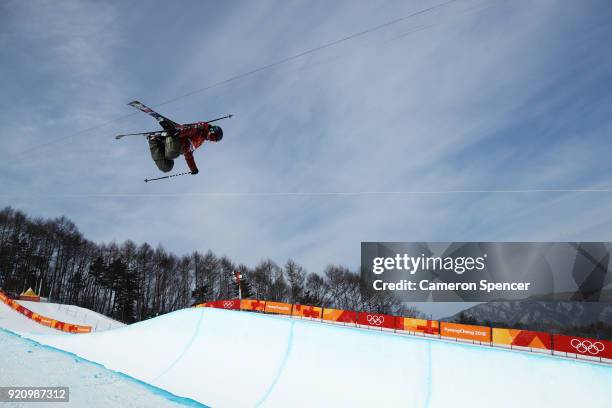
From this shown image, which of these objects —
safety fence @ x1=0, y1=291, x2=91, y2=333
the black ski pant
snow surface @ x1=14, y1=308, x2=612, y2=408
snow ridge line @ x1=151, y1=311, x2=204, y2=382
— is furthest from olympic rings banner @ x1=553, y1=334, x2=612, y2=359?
safety fence @ x1=0, y1=291, x2=91, y2=333

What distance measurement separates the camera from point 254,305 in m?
27.0

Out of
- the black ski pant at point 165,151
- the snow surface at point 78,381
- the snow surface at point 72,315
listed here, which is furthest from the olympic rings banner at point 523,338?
the snow surface at point 72,315

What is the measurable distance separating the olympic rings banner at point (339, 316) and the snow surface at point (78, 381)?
1303 cm

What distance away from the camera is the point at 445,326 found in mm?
20203

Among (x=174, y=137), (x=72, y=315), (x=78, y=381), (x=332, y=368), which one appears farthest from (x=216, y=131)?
(x=72, y=315)

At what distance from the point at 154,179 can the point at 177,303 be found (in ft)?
197

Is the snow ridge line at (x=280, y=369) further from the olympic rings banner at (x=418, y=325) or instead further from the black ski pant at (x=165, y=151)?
the olympic rings banner at (x=418, y=325)

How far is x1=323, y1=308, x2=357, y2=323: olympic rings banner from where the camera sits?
2328 centimetres

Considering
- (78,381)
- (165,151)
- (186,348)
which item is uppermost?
(165,151)

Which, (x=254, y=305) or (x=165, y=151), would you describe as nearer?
(x=165, y=151)

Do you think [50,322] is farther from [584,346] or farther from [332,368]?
[584,346]

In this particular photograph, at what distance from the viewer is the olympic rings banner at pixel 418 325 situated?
20.4 m

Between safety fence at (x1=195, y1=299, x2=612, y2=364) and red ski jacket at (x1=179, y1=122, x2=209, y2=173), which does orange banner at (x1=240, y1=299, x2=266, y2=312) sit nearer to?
safety fence at (x1=195, y1=299, x2=612, y2=364)

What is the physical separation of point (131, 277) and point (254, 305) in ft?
148
